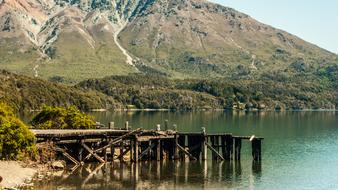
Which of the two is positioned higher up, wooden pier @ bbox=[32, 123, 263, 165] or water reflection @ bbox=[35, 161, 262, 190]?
wooden pier @ bbox=[32, 123, 263, 165]

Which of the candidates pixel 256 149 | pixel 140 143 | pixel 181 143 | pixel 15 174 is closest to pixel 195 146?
pixel 181 143

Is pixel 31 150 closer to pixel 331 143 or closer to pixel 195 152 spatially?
pixel 195 152

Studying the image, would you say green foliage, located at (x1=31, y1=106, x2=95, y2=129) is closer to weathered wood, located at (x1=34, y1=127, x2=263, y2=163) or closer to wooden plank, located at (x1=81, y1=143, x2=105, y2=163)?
weathered wood, located at (x1=34, y1=127, x2=263, y2=163)

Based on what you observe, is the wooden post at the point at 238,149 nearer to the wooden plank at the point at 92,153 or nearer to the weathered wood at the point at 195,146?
the weathered wood at the point at 195,146

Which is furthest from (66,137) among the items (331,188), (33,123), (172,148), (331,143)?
(331,143)

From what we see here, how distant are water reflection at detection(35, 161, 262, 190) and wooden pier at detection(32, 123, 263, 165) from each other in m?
1.67

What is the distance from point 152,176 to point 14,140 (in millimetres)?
15887

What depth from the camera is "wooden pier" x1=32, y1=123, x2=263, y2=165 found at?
241ft

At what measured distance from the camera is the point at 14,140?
2584 inches

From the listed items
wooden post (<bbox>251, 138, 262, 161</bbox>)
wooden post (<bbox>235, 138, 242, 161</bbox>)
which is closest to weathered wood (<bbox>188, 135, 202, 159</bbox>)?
wooden post (<bbox>235, 138, 242, 161</bbox>)

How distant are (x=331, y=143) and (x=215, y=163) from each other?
51.6 m

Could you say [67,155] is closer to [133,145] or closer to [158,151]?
[133,145]

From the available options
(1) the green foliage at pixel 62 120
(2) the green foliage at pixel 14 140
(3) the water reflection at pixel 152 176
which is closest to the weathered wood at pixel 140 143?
(3) the water reflection at pixel 152 176

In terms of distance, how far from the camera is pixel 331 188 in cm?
6762
